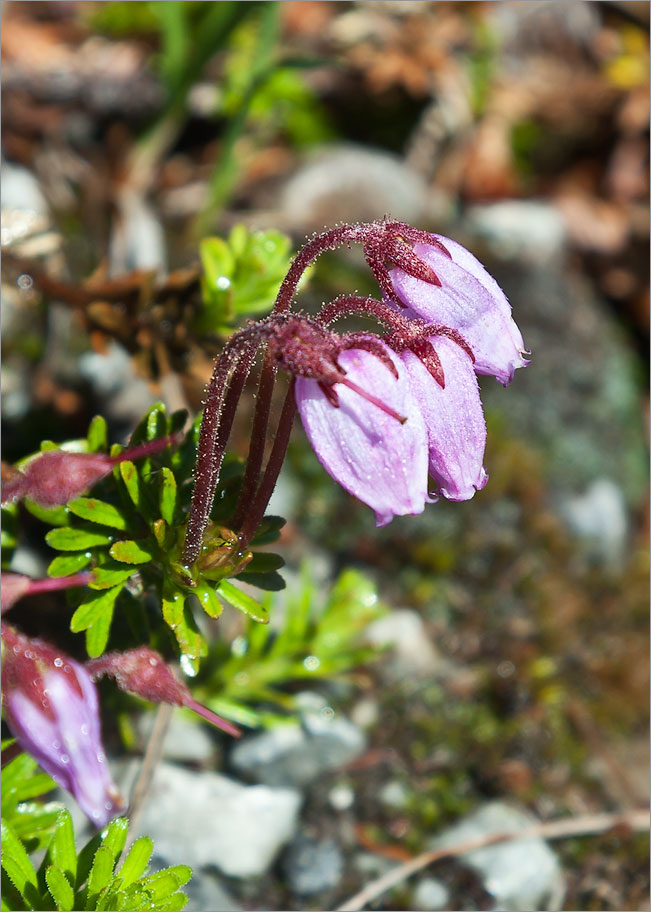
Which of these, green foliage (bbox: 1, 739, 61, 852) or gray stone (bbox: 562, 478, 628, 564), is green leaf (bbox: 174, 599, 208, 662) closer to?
green foliage (bbox: 1, 739, 61, 852)

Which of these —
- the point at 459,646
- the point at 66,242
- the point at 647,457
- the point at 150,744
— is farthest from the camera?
the point at 647,457

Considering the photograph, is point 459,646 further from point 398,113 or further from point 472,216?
point 398,113

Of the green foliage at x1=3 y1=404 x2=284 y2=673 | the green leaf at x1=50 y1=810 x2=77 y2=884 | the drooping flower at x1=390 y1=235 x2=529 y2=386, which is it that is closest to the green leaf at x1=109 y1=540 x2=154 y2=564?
the green foliage at x1=3 y1=404 x2=284 y2=673

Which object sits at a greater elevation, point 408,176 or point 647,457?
point 408,176

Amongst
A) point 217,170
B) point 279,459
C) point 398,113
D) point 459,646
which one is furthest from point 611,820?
point 398,113

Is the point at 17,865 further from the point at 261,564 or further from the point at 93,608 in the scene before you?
the point at 261,564

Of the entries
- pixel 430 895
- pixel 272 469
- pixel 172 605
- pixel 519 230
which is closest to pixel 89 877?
pixel 172 605

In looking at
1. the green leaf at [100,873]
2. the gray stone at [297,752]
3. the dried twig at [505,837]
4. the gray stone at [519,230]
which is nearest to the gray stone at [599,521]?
the dried twig at [505,837]
